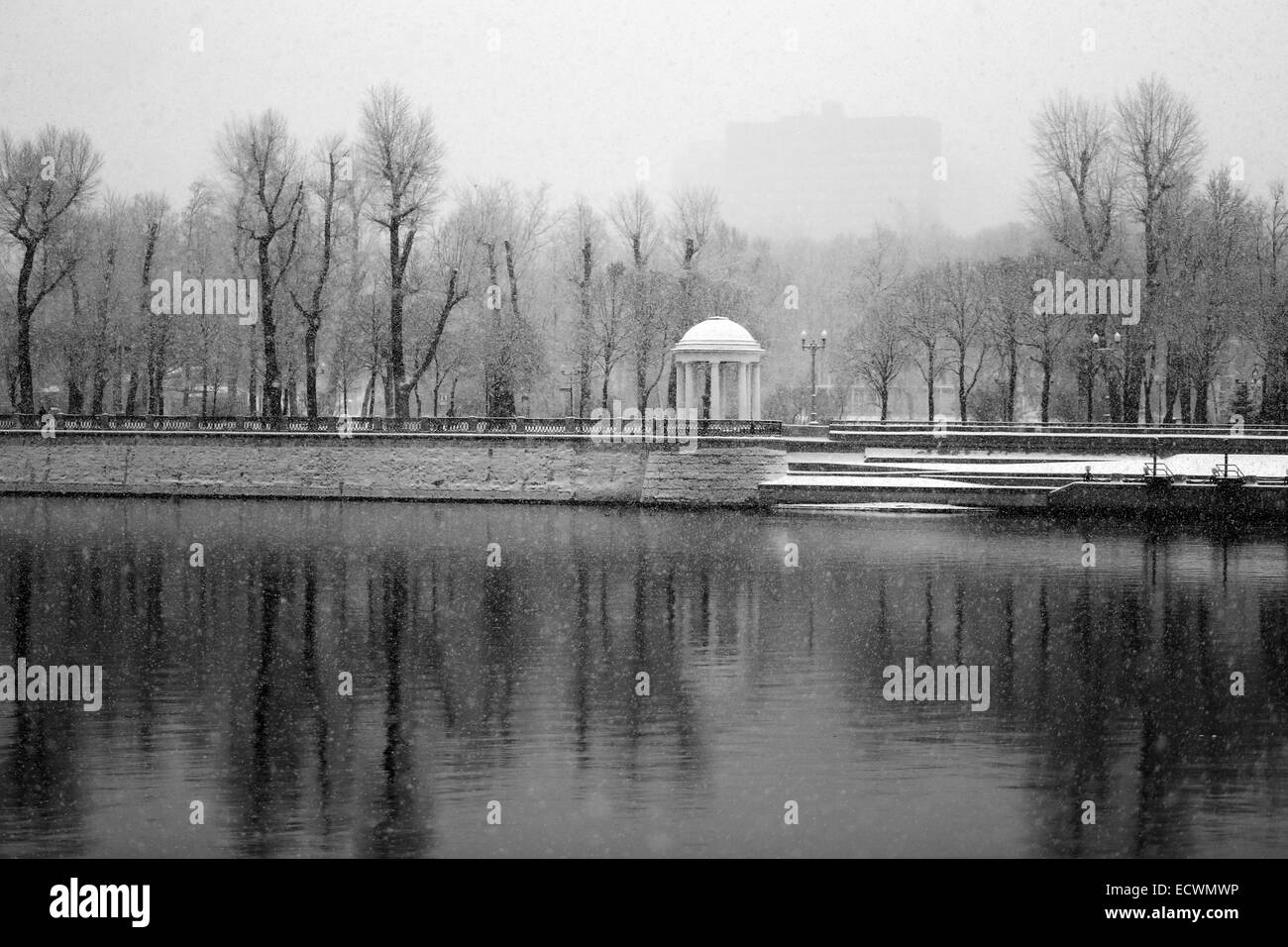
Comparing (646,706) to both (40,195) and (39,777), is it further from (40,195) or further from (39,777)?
(40,195)

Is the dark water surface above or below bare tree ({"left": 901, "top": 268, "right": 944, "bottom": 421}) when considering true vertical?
below

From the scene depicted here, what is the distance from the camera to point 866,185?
11944 cm

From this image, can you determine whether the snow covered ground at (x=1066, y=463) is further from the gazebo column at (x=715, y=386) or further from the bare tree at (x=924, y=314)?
the bare tree at (x=924, y=314)

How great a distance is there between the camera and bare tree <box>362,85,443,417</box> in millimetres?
40188

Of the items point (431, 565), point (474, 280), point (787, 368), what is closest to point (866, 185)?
point (787, 368)

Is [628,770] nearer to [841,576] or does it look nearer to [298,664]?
[298,664]

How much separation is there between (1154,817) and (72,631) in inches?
519

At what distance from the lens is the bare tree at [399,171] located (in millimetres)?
40188

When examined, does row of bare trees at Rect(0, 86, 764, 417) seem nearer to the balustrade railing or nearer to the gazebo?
the balustrade railing

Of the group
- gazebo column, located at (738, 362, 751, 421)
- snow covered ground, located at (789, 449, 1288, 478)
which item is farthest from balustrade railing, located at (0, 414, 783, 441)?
snow covered ground, located at (789, 449, 1288, 478)

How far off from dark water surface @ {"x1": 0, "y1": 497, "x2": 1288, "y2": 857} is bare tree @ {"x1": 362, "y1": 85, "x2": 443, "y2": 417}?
17327 millimetres

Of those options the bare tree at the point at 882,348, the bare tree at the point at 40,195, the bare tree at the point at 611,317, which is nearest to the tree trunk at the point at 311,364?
the bare tree at the point at 40,195

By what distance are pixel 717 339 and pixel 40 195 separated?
2106 centimetres

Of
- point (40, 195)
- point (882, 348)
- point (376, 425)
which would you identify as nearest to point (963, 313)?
point (882, 348)
